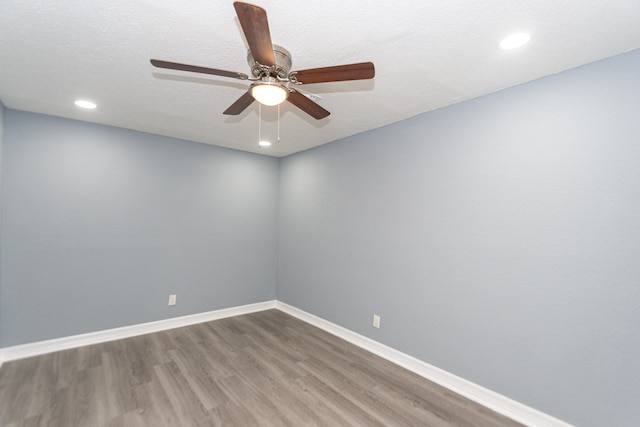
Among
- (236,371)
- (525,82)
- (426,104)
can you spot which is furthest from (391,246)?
(236,371)

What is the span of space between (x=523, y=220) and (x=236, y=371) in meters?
2.77

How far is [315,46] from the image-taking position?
172 centimetres

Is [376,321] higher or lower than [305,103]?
lower

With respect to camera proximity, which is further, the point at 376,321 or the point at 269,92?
the point at 376,321

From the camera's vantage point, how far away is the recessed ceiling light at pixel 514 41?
1.59 m

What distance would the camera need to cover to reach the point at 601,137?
1805 millimetres

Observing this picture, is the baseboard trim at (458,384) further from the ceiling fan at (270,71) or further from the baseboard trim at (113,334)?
the ceiling fan at (270,71)

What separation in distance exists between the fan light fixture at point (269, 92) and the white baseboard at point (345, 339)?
8.52 feet

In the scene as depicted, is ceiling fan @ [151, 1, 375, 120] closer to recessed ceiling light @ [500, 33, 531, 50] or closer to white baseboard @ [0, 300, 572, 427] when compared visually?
recessed ceiling light @ [500, 33, 531, 50]

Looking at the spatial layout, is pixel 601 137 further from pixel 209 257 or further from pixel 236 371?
pixel 209 257

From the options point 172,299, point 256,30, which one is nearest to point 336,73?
point 256,30

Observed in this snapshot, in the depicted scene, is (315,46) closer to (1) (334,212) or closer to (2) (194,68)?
(2) (194,68)

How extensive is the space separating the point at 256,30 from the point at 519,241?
221 cm

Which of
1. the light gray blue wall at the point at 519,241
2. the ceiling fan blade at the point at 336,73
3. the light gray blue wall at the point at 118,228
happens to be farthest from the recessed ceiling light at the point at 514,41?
the light gray blue wall at the point at 118,228
